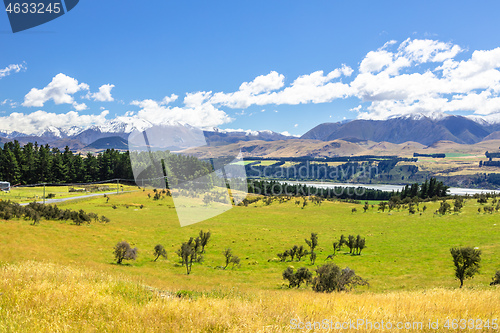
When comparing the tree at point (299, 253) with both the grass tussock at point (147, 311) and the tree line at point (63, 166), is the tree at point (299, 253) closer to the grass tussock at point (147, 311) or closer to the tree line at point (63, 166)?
the grass tussock at point (147, 311)

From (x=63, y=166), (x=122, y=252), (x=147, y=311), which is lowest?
(x=122, y=252)

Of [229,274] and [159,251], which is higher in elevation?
[159,251]

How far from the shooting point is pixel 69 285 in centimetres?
842

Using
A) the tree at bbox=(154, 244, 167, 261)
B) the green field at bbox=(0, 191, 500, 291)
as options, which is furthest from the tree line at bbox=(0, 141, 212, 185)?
the tree at bbox=(154, 244, 167, 261)

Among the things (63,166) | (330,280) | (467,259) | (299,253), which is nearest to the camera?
(330,280)

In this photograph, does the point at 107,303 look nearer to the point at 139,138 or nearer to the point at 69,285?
the point at 69,285

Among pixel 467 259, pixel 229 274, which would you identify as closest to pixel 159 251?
pixel 229 274

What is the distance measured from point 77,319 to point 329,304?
7.20m

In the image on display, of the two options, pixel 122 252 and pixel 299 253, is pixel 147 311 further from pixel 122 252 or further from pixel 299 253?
pixel 299 253

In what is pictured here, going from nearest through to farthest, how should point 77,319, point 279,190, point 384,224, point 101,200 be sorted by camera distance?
point 77,319
point 384,224
point 101,200
point 279,190

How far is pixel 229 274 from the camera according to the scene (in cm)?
3200

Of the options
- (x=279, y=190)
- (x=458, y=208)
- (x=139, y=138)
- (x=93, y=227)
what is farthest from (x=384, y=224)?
(x=279, y=190)

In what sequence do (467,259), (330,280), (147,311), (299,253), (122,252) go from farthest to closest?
(299,253)
(122,252)
(467,259)
(330,280)
(147,311)

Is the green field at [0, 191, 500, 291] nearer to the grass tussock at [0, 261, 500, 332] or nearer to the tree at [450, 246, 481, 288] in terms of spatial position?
the tree at [450, 246, 481, 288]
